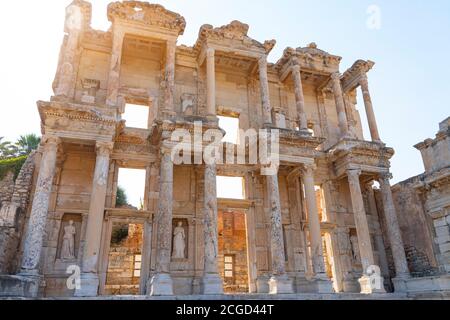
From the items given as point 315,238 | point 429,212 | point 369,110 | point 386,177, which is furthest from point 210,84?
point 429,212

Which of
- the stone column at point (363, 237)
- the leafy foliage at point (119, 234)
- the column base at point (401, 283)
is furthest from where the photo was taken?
the leafy foliage at point (119, 234)

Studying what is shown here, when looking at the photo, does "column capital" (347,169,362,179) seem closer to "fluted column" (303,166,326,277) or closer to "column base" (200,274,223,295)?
"fluted column" (303,166,326,277)

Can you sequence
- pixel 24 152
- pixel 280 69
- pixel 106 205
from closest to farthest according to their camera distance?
pixel 106 205 < pixel 280 69 < pixel 24 152

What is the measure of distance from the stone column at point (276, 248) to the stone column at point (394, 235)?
4.60 meters

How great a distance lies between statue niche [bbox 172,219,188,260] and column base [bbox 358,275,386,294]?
6.78 m

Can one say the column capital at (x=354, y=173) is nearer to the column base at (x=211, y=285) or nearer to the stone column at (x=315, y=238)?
the stone column at (x=315, y=238)

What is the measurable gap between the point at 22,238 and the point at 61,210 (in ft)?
4.90

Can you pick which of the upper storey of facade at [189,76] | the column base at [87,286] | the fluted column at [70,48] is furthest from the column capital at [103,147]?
the column base at [87,286]

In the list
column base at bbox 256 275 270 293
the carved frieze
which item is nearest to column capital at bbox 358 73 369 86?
the carved frieze

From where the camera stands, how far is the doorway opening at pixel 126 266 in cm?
1839

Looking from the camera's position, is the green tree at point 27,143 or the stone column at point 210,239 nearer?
the stone column at point 210,239

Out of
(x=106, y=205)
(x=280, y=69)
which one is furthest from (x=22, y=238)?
(x=280, y=69)
